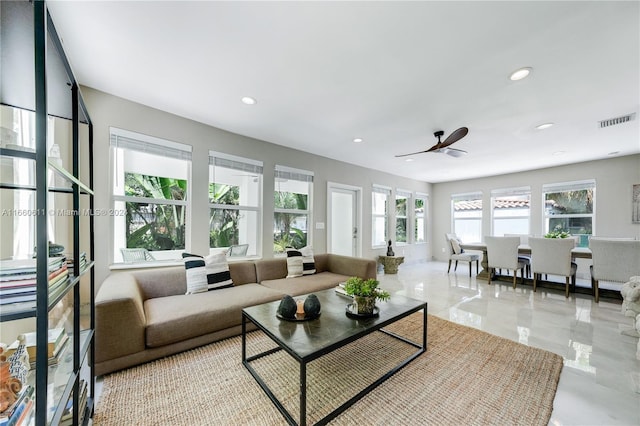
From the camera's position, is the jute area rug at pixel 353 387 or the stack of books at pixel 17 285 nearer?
the stack of books at pixel 17 285

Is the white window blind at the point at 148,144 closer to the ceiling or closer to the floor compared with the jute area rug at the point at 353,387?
closer to the ceiling

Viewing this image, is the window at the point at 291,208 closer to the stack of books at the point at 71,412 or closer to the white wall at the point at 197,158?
the white wall at the point at 197,158

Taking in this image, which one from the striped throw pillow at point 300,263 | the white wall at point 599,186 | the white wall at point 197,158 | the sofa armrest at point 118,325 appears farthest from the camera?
the white wall at point 599,186

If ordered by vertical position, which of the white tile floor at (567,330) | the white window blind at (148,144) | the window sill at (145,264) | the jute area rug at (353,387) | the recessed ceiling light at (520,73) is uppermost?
the recessed ceiling light at (520,73)

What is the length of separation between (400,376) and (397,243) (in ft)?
17.0

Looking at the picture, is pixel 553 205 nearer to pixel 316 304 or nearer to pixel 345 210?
pixel 345 210

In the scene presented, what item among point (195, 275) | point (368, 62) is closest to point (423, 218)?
point (368, 62)

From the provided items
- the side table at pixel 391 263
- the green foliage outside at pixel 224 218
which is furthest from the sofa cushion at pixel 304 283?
the side table at pixel 391 263

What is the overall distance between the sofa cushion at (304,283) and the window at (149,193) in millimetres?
1385

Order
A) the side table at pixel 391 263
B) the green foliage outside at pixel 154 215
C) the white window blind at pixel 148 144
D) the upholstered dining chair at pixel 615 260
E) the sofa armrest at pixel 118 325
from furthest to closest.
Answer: the side table at pixel 391 263, the upholstered dining chair at pixel 615 260, the green foliage outside at pixel 154 215, the white window blind at pixel 148 144, the sofa armrest at pixel 118 325

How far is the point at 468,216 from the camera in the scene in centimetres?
719

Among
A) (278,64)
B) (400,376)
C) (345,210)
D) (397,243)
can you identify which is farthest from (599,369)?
(397,243)

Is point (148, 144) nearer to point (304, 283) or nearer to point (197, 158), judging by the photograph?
point (197, 158)

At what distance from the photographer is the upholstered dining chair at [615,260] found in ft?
11.1
